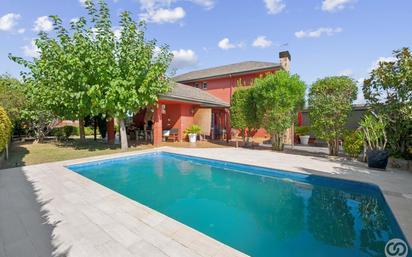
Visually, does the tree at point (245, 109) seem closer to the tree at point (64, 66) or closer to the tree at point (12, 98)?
the tree at point (64, 66)

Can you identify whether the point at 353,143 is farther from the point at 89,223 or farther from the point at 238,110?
the point at 89,223

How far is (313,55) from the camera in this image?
16.2 meters

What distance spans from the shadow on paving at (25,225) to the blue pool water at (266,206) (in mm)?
2354

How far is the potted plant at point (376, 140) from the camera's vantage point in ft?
28.2

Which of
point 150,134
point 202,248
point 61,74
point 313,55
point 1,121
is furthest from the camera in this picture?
point 150,134

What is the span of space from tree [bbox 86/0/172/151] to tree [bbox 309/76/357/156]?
8.94m

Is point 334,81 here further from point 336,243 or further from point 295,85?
point 336,243

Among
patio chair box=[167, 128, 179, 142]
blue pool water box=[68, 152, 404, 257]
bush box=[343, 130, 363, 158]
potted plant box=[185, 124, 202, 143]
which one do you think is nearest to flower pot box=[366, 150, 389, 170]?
bush box=[343, 130, 363, 158]

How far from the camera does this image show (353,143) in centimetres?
1052

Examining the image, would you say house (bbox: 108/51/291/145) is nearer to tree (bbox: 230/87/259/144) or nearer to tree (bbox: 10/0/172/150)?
tree (bbox: 230/87/259/144)

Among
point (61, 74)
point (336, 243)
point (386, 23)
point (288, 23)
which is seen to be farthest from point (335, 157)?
point (61, 74)

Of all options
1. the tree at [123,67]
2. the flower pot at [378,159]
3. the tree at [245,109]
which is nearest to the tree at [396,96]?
the flower pot at [378,159]

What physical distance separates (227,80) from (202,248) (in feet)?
68.7

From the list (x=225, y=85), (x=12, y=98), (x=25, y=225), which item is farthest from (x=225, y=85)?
(x=25, y=225)
